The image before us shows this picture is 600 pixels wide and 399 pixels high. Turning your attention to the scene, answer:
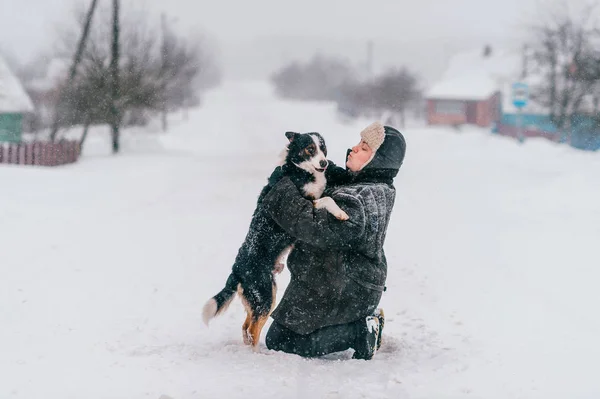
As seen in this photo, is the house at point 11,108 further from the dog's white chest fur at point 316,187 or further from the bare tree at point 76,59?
the dog's white chest fur at point 316,187

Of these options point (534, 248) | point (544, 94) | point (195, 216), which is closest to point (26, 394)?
point (534, 248)

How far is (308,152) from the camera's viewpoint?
4555 millimetres

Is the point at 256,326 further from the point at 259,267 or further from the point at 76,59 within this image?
the point at 76,59

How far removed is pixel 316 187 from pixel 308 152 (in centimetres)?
26

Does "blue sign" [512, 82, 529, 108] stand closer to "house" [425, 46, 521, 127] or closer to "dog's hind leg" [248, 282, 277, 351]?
"dog's hind leg" [248, 282, 277, 351]

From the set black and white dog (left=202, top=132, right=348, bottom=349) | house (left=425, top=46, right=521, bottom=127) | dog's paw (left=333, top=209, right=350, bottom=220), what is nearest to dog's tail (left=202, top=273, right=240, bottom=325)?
black and white dog (left=202, top=132, right=348, bottom=349)

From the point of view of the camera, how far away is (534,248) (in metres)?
9.20

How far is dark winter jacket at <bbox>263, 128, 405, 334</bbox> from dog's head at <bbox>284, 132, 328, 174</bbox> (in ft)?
0.53

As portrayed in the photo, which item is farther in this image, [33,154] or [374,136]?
[33,154]

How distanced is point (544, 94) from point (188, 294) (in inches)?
1442

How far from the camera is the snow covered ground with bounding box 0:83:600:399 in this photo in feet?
14.5

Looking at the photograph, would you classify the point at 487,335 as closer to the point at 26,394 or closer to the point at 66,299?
the point at 26,394

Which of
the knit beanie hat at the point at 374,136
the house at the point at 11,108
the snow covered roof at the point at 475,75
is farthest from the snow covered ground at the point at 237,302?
the snow covered roof at the point at 475,75

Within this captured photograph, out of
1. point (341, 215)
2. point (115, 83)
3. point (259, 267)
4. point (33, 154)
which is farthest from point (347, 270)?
point (115, 83)
